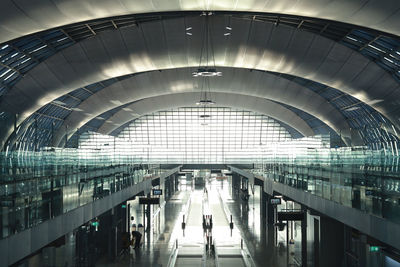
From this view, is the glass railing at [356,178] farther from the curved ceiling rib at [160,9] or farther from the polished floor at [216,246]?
the curved ceiling rib at [160,9]

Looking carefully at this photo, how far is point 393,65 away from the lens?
4253 cm

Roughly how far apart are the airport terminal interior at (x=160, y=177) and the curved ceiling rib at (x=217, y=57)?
165 millimetres

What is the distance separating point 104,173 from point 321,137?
897cm

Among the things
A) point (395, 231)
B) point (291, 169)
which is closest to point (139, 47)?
point (291, 169)

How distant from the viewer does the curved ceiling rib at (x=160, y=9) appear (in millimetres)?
27656

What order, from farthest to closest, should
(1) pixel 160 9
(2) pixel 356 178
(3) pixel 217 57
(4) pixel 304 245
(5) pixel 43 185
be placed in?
(3) pixel 217 57, (1) pixel 160 9, (4) pixel 304 245, (2) pixel 356 178, (5) pixel 43 185

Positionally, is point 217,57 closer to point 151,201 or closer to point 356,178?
point 151,201

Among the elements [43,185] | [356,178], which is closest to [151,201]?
[356,178]

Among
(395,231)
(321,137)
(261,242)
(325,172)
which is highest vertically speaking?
(321,137)

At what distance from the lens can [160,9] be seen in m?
30.1

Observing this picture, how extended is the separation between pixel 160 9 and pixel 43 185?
21.7m

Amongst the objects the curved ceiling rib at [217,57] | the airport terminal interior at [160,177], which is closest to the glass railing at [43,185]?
the airport terminal interior at [160,177]

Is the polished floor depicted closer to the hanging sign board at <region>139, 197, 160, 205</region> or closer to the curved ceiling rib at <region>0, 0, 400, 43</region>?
the hanging sign board at <region>139, 197, 160, 205</region>

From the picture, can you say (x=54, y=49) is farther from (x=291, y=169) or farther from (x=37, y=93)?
(x=291, y=169)
